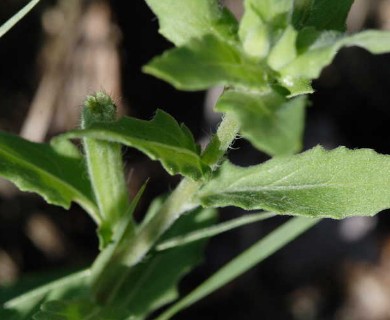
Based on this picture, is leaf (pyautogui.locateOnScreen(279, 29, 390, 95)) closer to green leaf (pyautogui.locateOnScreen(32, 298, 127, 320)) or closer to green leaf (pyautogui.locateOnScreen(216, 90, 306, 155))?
green leaf (pyautogui.locateOnScreen(216, 90, 306, 155))

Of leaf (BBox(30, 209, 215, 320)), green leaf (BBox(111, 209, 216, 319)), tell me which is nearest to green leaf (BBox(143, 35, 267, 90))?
leaf (BBox(30, 209, 215, 320))

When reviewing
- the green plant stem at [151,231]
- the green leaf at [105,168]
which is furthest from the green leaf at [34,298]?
the green leaf at [105,168]

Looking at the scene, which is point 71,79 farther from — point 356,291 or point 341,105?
point 356,291

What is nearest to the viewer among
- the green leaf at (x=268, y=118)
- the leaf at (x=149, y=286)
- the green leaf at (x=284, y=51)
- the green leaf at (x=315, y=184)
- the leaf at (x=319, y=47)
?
the green leaf at (x=268, y=118)

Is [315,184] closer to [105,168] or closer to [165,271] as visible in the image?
[105,168]

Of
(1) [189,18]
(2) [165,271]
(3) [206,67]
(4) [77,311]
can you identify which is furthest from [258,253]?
(3) [206,67]

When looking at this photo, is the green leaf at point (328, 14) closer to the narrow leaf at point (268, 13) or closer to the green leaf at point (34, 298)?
the narrow leaf at point (268, 13)

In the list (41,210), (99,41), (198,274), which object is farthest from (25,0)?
(198,274)
